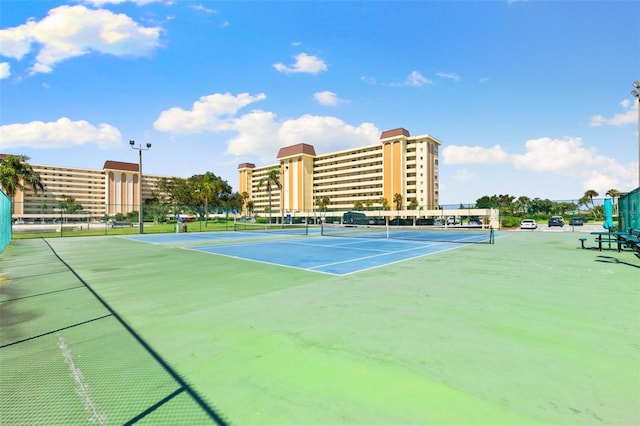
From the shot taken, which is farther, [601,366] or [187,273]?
[187,273]

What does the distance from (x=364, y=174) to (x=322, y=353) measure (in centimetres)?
10898

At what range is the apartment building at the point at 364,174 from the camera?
98125 mm

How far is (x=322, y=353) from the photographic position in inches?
158

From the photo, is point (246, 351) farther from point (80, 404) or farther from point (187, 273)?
point (187, 273)

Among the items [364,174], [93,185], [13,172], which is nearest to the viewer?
[13,172]

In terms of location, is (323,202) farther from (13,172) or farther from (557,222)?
(13,172)

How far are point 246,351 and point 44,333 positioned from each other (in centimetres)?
345

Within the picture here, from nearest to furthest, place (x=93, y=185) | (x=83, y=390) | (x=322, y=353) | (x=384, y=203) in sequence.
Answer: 1. (x=83, y=390)
2. (x=322, y=353)
3. (x=384, y=203)
4. (x=93, y=185)

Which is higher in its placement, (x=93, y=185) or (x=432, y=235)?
(x=93, y=185)

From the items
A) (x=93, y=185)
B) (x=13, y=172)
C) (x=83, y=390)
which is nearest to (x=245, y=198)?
(x=93, y=185)

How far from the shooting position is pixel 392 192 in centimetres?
10000

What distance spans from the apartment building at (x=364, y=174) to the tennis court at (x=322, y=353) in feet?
254

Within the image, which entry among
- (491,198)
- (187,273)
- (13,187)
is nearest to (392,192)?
(491,198)

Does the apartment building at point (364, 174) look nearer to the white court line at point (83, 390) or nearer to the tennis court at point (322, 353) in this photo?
the tennis court at point (322, 353)
